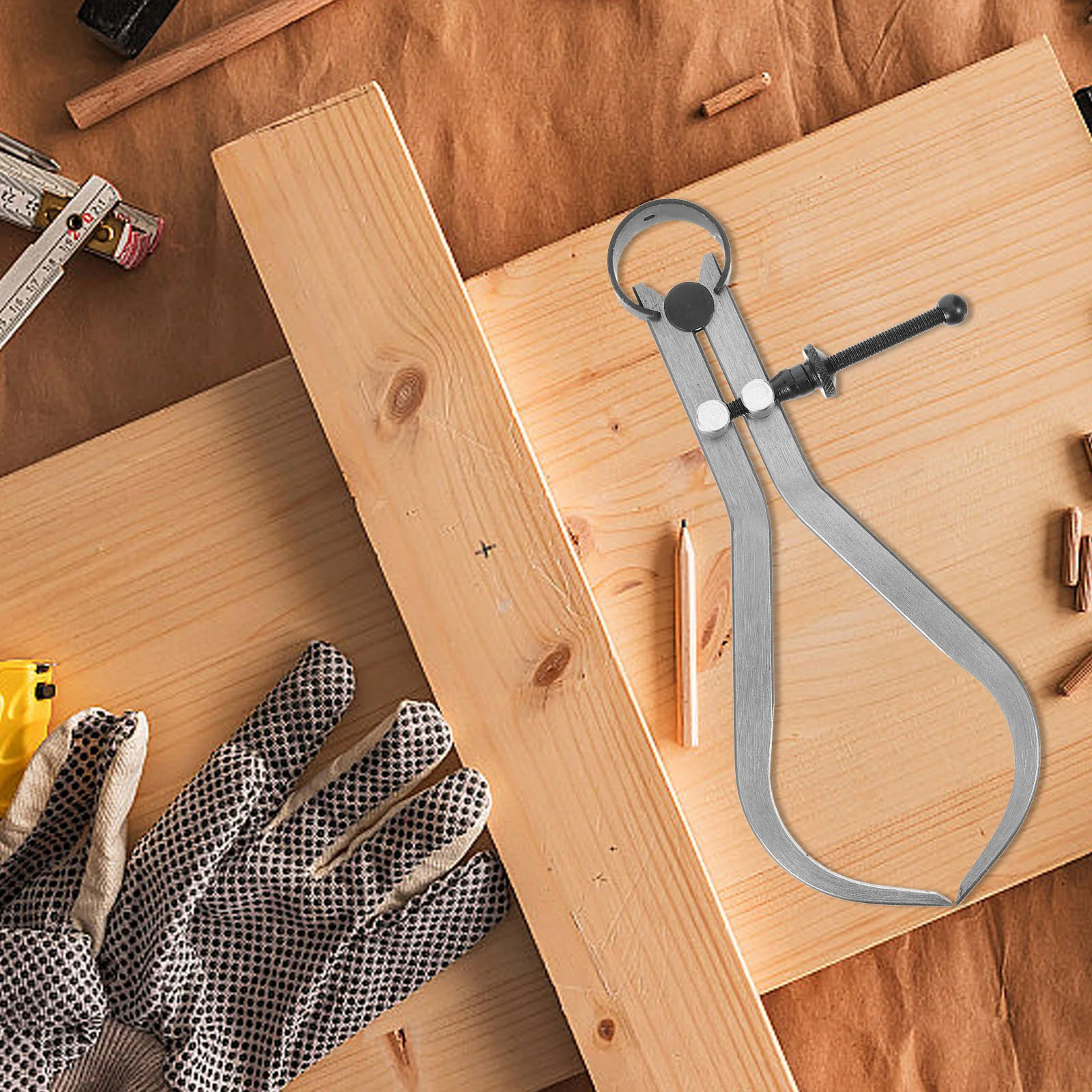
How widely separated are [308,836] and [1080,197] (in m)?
0.73

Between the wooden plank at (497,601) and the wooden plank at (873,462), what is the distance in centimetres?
8

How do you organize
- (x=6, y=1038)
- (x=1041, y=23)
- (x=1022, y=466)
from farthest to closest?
(x=1041, y=23) → (x=1022, y=466) → (x=6, y=1038)

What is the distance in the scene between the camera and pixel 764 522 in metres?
0.91

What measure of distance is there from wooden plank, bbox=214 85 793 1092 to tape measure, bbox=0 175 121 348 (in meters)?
0.20

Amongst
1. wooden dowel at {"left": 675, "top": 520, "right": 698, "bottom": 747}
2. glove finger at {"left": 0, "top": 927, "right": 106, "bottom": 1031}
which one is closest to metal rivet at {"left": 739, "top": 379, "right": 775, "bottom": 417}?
wooden dowel at {"left": 675, "top": 520, "right": 698, "bottom": 747}

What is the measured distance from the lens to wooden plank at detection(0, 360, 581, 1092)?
876mm

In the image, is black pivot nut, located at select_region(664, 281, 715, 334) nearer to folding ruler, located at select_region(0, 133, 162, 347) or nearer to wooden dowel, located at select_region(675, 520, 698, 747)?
wooden dowel, located at select_region(675, 520, 698, 747)

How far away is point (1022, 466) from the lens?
2.97 feet

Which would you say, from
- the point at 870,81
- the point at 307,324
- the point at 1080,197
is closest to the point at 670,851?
the point at 307,324

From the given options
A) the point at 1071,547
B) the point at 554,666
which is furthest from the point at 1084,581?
the point at 554,666

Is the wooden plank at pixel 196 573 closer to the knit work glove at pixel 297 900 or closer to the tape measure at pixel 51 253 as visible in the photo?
the knit work glove at pixel 297 900

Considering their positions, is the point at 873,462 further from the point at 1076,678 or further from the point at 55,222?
the point at 55,222

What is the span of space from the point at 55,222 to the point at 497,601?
522mm

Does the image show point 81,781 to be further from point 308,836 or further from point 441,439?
point 441,439
